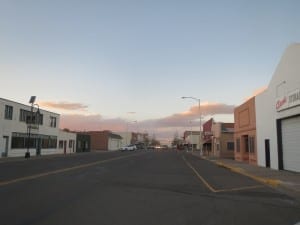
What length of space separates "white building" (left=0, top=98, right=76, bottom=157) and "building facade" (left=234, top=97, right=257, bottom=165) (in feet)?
90.6

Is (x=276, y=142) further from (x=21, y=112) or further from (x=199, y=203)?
(x=21, y=112)

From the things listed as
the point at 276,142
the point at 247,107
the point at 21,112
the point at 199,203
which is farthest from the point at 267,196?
the point at 21,112

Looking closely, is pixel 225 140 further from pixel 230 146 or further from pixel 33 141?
pixel 33 141

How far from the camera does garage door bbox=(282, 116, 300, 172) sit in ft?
84.2

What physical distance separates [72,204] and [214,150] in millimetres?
67613

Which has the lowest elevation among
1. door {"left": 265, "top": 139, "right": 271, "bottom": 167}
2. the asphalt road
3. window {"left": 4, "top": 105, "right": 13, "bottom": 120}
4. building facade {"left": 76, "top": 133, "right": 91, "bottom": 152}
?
the asphalt road

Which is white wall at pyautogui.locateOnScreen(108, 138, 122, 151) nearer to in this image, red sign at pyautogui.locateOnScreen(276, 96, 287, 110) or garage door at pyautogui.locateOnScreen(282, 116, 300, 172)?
red sign at pyautogui.locateOnScreen(276, 96, 287, 110)

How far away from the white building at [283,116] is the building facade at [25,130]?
33371mm

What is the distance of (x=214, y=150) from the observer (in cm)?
7756

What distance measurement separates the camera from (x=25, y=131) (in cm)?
6038

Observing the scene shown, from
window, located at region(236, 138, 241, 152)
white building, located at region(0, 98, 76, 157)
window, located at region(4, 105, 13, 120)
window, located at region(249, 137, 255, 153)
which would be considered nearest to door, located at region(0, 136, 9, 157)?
white building, located at region(0, 98, 76, 157)

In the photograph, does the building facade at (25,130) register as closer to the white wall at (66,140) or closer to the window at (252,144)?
the white wall at (66,140)

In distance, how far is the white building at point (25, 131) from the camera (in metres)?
53.6

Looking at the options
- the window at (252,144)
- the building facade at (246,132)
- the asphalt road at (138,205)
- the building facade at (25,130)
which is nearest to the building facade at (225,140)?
the building facade at (246,132)
